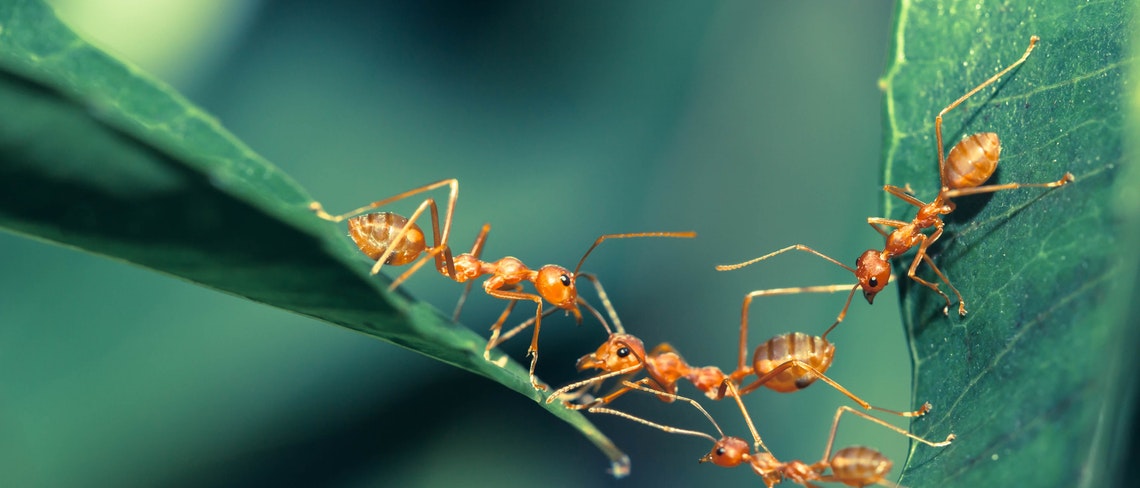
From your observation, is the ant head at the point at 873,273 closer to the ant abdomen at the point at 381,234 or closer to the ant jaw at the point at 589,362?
the ant jaw at the point at 589,362

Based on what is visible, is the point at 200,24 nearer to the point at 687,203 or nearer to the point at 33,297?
the point at 33,297

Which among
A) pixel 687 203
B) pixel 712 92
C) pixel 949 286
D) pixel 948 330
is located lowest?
pixel 948 330

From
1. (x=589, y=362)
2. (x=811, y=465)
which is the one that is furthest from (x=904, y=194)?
(x=589, y=362)

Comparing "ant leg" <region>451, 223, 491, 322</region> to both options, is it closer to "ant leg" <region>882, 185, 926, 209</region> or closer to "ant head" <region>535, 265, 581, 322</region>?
"ant head" <region>535, 265, 581, 322</region>

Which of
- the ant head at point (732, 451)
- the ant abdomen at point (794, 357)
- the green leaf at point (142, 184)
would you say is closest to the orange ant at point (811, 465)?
the ant head at point (732, 451)

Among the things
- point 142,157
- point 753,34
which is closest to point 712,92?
point 753,34

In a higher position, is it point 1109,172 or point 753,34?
point 753,34

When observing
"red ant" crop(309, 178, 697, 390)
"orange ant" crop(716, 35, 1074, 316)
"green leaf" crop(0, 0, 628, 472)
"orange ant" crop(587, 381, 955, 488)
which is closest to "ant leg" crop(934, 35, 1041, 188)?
"orange ant" crop(716, 35, 1074, 316)
